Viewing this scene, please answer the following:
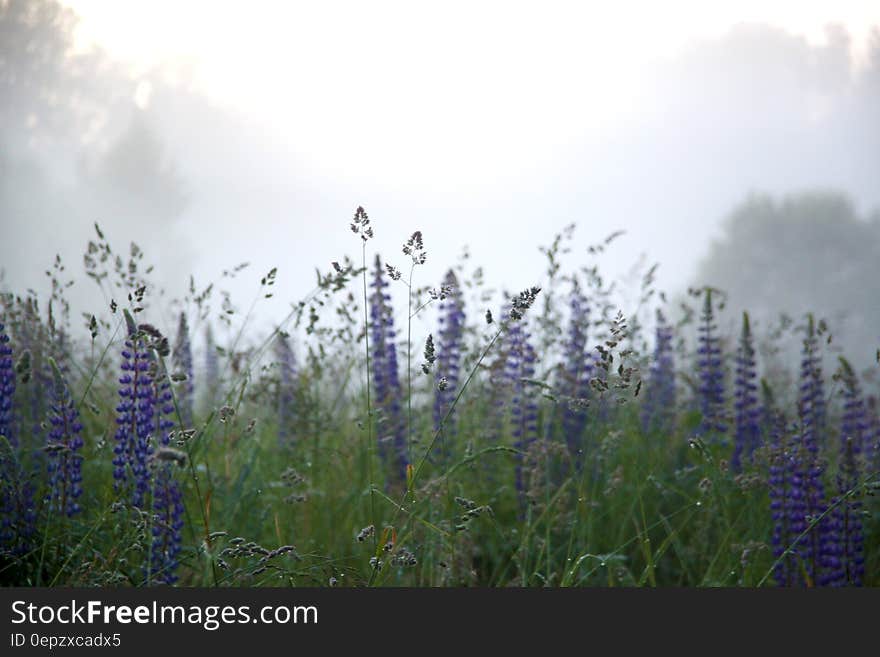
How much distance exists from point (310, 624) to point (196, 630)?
1.09 ft

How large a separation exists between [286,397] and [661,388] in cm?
274

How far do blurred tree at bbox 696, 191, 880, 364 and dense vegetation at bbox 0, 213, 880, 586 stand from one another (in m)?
20.0

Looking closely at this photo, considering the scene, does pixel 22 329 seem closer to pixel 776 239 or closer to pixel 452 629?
pixel 452 629

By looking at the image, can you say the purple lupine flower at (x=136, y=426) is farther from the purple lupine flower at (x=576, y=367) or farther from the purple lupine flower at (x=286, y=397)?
the purple lupine flower at (x=576, y=367)

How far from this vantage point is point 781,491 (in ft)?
11.5

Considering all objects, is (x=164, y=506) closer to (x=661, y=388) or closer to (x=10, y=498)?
(x=10, y=498)

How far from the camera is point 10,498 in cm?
300

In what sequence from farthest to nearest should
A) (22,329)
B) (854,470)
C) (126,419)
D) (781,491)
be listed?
(22,329)
(781,491)
(854,470)
(126,419)

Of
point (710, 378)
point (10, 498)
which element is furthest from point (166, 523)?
point (710, 378)

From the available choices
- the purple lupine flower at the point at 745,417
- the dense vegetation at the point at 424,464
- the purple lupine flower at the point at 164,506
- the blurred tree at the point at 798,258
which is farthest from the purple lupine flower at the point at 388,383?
the blurred tree at the point at 798,258

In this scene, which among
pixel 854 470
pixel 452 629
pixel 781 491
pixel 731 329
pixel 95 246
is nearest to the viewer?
pixel 452 629

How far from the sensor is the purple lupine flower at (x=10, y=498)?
2.90m

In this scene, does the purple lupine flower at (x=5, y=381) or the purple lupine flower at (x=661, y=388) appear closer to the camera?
the purple lupine flower at (x=5, y=381)

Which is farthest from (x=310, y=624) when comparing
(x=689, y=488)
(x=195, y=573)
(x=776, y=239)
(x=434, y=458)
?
(x=776, y=239)
